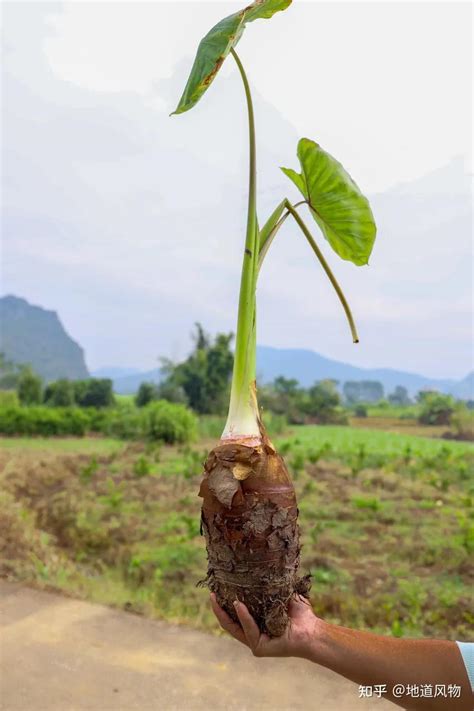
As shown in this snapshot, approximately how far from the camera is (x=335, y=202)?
1.71 m

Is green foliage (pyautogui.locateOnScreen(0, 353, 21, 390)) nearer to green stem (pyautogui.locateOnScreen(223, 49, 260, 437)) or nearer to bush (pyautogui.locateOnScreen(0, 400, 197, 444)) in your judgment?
bush (pyautogui.locateOnScreen(0, 400, 197, 444))

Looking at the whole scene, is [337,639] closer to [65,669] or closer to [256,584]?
[256,584]

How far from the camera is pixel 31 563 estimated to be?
457 centimetres

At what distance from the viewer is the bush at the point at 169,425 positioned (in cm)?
1133

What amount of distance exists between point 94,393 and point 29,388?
201cm

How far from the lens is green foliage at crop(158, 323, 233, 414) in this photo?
1494cm

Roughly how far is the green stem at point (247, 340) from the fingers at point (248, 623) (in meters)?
0.41

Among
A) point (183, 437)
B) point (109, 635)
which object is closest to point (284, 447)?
point (183, 437)

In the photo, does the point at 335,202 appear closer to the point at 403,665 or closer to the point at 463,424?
the point at 403,665

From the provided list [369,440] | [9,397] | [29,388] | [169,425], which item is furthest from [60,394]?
[369,440]

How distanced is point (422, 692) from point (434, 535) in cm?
437

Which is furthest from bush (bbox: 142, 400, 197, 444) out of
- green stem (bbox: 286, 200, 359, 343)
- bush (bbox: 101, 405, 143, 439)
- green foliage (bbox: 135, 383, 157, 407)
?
green stem (bbox: 286, 200, 359, 343)

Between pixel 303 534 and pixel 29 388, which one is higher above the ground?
pixel 29 388

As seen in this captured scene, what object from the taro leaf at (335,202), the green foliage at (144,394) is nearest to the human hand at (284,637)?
the taro leaf at (335,202)
